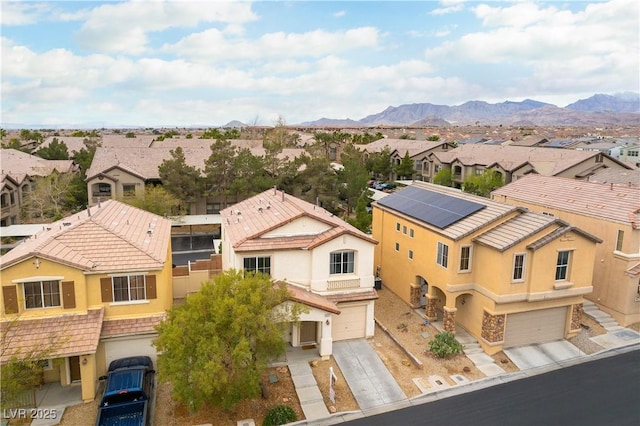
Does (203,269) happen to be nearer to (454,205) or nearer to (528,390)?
(454,205)

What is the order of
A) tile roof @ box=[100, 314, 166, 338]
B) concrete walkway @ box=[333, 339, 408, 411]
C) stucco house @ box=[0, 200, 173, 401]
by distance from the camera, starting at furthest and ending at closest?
1. tile roof @ box=[100, 314, 166, 338]
2. concrete walkway @ box=[333, 339, 408, 411]
3. stucco house @ box=[0, 200, 173, 401]

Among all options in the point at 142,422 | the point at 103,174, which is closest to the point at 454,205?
the point at 142,422

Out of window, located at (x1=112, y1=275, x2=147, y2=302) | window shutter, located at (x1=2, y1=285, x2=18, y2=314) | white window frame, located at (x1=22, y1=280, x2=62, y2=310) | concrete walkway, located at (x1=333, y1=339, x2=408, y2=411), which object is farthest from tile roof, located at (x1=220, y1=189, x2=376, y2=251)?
window shutter, located at (x1=2, y1=285, x2=18, y2=314)

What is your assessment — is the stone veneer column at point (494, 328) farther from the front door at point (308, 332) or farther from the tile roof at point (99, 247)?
the tile roof at point (99, 247)

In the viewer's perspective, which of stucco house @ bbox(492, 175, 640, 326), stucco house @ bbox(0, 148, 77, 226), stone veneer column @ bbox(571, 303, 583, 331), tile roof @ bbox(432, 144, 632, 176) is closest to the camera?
stone veneer column @ bbox(571, 303, 583, 331)

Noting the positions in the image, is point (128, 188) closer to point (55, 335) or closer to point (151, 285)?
point (151, 285)

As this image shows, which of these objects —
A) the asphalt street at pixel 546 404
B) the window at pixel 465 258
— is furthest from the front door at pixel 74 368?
the window at pixel 465 258

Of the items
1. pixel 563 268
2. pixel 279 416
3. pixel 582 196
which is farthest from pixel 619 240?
pixel 279 416

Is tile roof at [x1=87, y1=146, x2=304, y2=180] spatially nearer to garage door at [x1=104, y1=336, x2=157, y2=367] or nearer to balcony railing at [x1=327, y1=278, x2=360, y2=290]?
balcony railing at [x1=327, y1=278, x2=360, y2=290]
